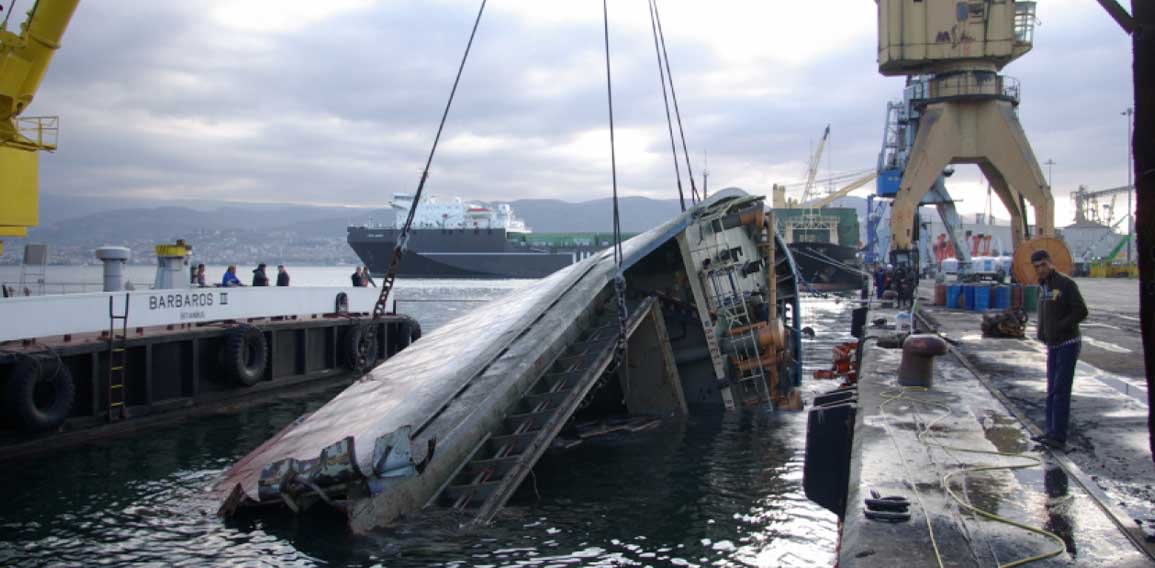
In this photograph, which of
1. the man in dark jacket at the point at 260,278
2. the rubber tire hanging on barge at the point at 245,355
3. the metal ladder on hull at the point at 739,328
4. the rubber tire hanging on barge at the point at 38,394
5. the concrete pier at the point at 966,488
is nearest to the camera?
the concrete pier at the point at 966,488

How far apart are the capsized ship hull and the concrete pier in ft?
11.5

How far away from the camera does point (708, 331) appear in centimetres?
1487

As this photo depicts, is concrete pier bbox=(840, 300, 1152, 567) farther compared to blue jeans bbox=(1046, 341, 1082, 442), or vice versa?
blue jeans bbox=(1046, 341, 1082, 442)

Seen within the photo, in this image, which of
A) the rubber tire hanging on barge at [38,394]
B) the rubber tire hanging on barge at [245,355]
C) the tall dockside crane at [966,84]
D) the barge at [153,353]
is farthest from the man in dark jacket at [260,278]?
the tall dockside crane at [966,84]

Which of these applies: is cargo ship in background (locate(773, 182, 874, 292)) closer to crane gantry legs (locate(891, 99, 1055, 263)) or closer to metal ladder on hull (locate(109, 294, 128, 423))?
crane gantry legs (locate(891, 99, 1055, 263))

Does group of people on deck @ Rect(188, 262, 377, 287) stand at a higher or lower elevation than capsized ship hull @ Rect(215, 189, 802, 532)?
higher

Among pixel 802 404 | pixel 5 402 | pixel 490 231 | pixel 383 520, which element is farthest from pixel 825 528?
pixel 490 231

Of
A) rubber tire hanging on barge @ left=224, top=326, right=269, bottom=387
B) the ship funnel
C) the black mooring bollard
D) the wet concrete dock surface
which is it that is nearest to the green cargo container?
the wet concrete dock surface

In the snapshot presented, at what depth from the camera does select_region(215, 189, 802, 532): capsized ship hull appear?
829 cm

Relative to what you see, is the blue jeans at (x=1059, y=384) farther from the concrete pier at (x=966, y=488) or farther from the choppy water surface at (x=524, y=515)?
the choppy water surface at (x=524, y=515)

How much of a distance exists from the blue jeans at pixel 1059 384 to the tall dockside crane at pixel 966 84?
2522 centimetres

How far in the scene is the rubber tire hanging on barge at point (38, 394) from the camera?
12.9 metres

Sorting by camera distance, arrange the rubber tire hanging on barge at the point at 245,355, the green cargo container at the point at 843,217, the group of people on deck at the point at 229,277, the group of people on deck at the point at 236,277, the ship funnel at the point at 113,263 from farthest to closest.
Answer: the green cargo container at the point at 843,217
the group of people on deck at the point at 229,277
the group of people on deck at the point at 236,277
the ship funnel at the point at 113,263
the rubber tire hanging on barge at the point at 245,355

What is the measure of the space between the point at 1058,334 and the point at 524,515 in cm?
532
